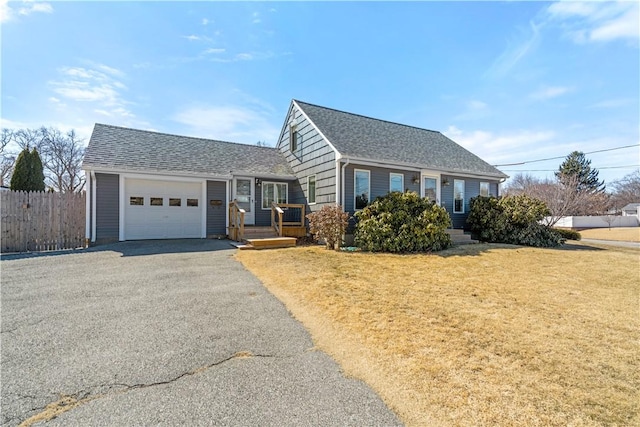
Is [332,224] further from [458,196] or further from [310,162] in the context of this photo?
[458,196]

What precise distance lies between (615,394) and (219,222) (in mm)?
11817

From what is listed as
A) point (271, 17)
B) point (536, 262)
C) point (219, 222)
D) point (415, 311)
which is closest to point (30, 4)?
point (271, 17)

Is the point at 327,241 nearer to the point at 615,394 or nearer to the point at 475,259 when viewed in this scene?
the point at 475,259

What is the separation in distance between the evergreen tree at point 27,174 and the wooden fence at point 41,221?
6200mm

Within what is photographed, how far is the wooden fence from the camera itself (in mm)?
8492

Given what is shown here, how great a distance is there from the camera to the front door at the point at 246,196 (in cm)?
1266

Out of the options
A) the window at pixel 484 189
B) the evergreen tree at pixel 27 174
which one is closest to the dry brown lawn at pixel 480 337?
the window at pixel 484 189

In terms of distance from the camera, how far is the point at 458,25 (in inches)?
366

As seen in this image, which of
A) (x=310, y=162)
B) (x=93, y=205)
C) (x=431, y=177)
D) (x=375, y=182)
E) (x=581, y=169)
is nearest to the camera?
(x=93, y=205)

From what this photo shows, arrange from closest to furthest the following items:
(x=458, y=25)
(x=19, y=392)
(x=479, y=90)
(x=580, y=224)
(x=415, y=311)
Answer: (x=19, y=392) → (x=415, y=311) → (x=458, y=25) → (x=479, y=90) → (x=580, y=224)

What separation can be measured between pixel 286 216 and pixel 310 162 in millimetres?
2647

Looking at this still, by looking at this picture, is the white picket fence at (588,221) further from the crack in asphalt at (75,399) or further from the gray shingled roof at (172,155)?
the crack in asphalt at (75,399)

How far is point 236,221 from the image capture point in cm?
1123

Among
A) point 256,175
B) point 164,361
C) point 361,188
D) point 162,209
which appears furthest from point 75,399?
point 256,175
